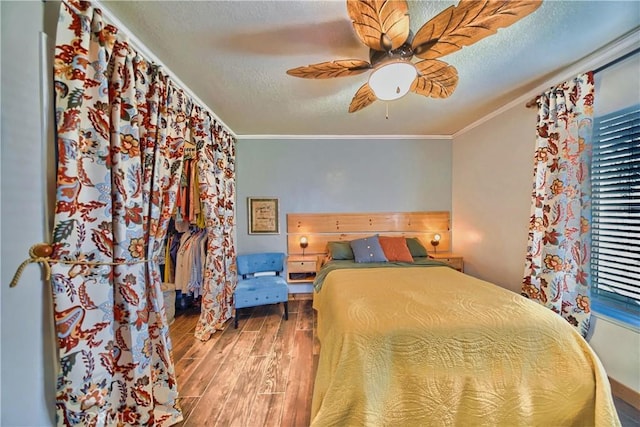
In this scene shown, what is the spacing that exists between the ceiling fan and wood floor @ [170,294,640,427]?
2.16 m

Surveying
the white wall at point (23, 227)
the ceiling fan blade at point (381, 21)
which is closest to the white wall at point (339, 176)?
the ceiling fan blade at point (381, 21)

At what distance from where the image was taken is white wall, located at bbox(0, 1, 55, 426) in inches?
35.3

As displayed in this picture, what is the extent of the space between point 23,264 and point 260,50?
5.43ft

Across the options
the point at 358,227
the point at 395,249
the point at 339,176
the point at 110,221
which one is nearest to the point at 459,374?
the point at 395,249

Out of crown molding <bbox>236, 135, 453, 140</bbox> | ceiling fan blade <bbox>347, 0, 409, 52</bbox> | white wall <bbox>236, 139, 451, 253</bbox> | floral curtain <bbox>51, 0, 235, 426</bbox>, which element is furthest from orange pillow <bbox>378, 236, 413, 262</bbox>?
floral curtain <bbox>51, 0, 235, 426</bbox>

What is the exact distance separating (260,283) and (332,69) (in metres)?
2.41

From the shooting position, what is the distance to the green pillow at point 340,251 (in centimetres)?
304

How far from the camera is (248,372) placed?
193 centimetres

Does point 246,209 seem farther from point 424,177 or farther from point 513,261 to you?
point 513,261

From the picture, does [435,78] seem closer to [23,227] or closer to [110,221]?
[110,221]

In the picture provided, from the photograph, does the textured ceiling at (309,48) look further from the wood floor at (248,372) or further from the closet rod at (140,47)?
the wood floor at (248,372)

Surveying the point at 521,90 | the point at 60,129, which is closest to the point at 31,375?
the point at 60,129

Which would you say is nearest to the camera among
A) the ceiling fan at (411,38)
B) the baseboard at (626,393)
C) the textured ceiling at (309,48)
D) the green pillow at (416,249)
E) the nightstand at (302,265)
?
the ceiling fan at (411,38)

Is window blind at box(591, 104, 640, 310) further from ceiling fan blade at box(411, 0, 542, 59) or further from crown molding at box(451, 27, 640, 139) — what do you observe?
ceiling fan blade at box(411, 0, 542, 59)
